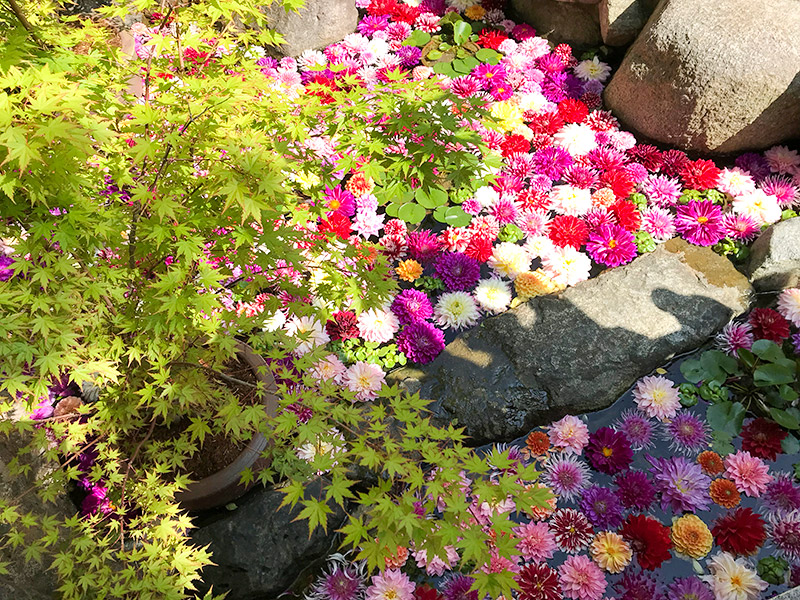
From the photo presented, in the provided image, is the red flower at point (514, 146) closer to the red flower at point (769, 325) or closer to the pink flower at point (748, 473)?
the red flower at point (769, 325)

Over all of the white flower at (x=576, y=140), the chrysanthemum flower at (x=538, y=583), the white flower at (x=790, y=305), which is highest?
the white flower at (x=576, y=140)

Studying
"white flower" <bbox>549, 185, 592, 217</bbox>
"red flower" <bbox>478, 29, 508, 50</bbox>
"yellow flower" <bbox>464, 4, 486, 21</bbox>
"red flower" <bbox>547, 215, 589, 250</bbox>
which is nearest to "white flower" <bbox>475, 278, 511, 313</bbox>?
"red flower" <bbox>547, 215, 589, 250</bbox>

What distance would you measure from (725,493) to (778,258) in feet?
4.39

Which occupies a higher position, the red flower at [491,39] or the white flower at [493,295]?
the red flower at [491,39]

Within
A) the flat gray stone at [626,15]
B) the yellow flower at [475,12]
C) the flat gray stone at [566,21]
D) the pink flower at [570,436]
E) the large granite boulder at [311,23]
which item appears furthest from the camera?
the yellow flower at [475,12]

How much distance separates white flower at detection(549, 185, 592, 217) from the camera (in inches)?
143

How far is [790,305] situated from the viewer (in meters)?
2.96

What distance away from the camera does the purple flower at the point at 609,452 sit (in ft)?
9.02

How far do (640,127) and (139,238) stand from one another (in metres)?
3.40

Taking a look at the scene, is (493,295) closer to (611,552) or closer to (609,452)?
(609,452)

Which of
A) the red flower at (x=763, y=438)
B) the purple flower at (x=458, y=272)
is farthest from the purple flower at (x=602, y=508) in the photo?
the purple flower at (x=458, y=272)

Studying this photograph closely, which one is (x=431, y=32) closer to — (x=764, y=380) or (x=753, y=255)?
(x=753, y=255)

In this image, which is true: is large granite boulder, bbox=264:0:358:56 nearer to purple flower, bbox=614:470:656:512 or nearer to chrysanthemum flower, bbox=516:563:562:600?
purple flower, bbox=614:470:656:512

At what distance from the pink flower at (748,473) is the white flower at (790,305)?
29.1 inches
